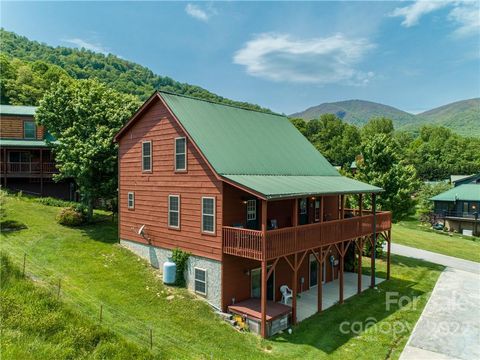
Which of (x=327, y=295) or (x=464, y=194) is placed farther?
(x=464, y=194)

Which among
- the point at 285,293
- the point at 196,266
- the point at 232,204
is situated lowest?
the point at 285,293

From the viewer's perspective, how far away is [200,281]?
16.1m

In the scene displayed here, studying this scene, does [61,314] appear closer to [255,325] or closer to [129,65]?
[255,325]

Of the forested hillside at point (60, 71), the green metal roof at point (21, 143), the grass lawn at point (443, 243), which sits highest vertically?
the forested hillside at point (60, 71)

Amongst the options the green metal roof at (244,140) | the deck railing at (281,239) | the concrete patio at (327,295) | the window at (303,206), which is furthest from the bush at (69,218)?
the concrete patio at (327,295)

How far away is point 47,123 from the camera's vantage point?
2508 cm

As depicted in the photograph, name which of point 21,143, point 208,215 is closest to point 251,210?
point 208,215

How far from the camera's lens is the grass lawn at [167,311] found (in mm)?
12531

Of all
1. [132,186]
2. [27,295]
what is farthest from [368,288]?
[27,295]

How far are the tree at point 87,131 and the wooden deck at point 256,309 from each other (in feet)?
42.8

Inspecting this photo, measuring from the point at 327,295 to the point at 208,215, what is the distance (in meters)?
8.02

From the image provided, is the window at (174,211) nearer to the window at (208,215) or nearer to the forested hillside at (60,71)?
the window at (208,215)

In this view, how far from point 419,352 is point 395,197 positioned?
15.1 metres

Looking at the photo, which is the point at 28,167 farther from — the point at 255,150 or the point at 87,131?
the point at 255,150
